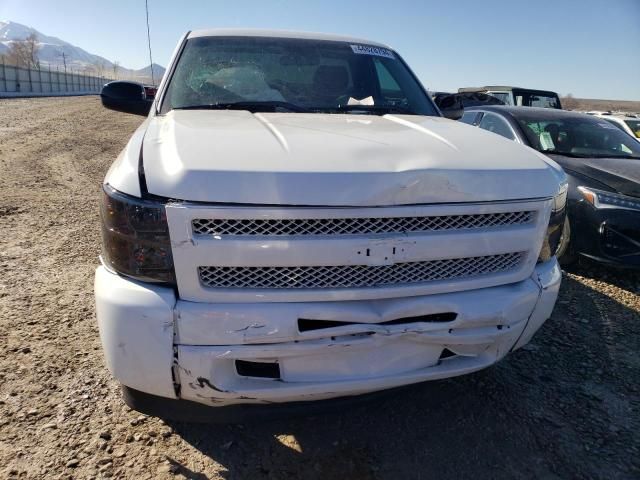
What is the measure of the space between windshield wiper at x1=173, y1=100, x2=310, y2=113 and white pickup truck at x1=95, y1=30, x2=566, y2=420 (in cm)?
56

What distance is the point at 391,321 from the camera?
1.78 meters

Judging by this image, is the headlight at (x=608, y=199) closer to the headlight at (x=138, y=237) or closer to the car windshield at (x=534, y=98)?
the headlight at (x=138, y=237)

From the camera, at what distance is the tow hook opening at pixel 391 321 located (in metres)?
1.71

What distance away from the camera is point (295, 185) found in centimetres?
159

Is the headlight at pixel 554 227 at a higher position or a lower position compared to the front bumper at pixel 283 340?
higher

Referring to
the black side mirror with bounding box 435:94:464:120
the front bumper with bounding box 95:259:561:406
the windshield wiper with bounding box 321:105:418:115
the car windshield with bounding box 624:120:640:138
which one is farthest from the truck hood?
the car windshield with bounding box 624:120:640:138

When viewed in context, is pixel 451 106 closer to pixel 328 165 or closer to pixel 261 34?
pixel 261 34

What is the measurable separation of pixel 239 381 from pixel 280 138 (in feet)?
3.15

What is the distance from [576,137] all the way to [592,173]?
1.13 m

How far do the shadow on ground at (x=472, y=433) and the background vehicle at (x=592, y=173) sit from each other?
1533mm

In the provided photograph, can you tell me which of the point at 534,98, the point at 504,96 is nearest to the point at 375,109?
the point at 504,96

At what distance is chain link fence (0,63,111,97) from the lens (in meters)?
38.9

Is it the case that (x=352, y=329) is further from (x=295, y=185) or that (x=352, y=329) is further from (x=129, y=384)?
(x=129, y=384)

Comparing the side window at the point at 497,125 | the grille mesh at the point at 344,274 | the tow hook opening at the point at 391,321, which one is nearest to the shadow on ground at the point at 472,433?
the tow hook opening at the point at 391,321
